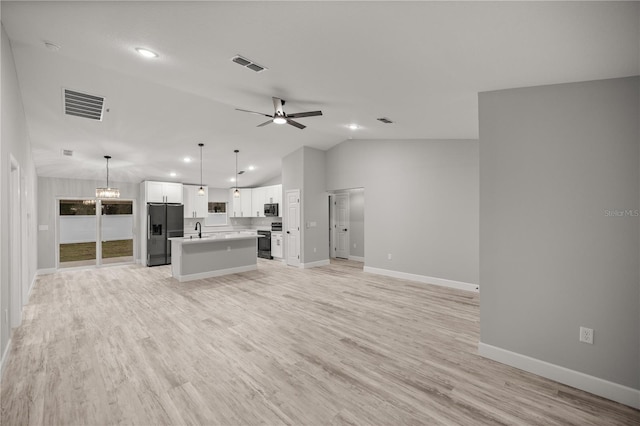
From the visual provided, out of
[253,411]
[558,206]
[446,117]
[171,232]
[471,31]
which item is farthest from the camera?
[171,232]

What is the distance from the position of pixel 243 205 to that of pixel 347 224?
12.3 feet

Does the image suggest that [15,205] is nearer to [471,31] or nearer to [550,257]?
[471,31]

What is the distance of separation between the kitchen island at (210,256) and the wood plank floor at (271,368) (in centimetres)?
137

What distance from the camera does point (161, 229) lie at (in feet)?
27.0

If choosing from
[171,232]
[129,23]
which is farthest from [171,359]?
[171,232]

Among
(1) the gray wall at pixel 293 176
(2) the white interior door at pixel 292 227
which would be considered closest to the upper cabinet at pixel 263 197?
(1) the gray wall at pixel 293 176

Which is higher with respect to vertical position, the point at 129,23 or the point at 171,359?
the point at 129,23

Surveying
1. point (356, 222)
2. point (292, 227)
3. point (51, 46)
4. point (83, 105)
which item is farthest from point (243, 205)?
point (51, 46)

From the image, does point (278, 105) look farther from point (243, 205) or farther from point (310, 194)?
point (243, 205)

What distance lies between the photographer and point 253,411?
2.12 m

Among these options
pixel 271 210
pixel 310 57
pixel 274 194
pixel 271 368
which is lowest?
A: pixel 271 368

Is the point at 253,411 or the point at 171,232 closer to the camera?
the point at 253,411

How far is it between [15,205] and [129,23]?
2.97m

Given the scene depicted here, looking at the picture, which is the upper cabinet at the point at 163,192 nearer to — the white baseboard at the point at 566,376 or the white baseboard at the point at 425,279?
the white baseboard at the point at 425,279
